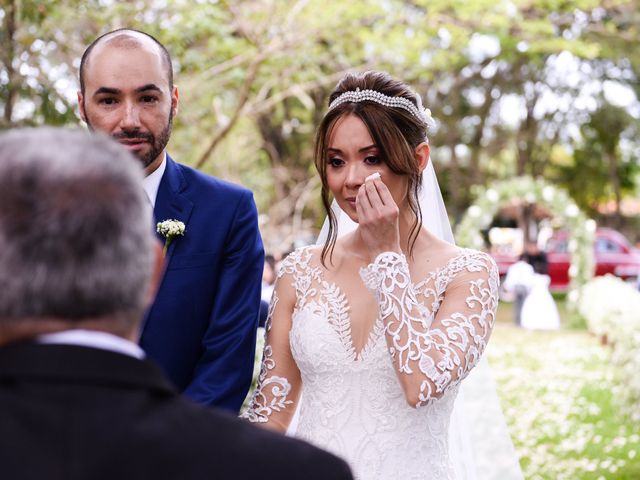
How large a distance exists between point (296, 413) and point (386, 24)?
9.78 meters

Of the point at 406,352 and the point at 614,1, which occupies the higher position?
the point at 614,1

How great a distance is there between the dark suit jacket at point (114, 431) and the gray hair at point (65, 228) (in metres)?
0.07

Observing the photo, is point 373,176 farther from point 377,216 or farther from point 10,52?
point 10,52

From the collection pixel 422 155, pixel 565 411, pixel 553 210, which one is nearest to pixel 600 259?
pixel 553 210

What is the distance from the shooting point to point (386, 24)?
12594 mm

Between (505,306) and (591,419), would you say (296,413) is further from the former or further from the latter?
(505,306)

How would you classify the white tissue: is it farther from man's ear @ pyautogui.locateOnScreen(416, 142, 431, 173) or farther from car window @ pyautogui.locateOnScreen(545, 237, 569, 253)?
car window @ pyautogui.locateOnScreen(545, 237, 569, 253)

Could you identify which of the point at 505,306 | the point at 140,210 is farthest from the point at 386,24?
the point at 505,306

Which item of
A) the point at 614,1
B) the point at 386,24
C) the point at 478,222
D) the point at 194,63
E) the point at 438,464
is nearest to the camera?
the point at 438,464

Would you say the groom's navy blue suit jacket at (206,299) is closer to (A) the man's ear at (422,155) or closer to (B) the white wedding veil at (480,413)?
(A) the man's ear at (422,155)

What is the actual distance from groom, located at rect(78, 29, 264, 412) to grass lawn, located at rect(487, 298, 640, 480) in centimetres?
605

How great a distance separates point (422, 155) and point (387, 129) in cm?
21

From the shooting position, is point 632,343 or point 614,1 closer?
point 632,343

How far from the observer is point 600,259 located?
30922 mm
